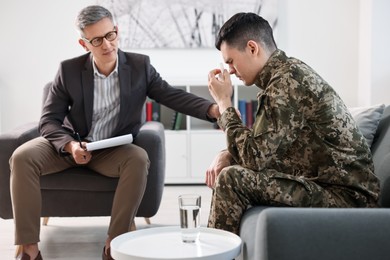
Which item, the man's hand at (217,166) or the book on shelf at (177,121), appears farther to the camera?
A: the book on shelf at (177,121)

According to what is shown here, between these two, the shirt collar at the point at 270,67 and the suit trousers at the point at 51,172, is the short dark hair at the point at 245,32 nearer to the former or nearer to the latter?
the shirt collar at the point at 270,67

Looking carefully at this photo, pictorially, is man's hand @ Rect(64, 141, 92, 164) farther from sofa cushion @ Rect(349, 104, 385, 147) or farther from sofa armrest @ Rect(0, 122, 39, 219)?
sofa cushion @ Rect(349, 104, 385, 147)

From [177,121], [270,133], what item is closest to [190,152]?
[177,121]

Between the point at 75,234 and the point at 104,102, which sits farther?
the point at 75,234

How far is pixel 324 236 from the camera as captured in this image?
4.61ft

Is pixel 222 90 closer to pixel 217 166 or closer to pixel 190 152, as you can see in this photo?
pixel 217 166

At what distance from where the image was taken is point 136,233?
1.82 meters

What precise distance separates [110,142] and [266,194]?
3.24 ft

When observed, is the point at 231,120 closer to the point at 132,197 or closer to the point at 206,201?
the point at 132,197

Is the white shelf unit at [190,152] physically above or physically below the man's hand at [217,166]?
below

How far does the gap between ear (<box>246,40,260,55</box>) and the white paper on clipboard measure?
0.90 metres

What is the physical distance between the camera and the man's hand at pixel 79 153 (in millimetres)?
2668

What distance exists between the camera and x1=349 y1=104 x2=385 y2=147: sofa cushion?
225 centimetres

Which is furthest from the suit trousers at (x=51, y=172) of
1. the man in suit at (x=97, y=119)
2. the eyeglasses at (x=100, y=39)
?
the eyeglasses at (x=100, y=39)
